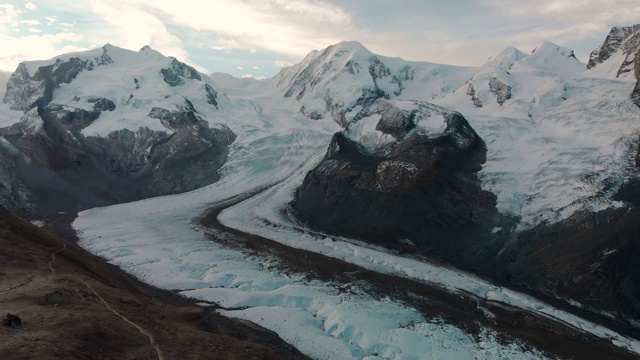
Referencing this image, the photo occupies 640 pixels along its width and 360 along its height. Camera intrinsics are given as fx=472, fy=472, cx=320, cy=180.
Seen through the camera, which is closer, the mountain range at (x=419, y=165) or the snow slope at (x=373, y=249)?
the snow slope at (x=373, y=249)

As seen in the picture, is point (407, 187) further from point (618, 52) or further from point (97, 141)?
point (97, 141)

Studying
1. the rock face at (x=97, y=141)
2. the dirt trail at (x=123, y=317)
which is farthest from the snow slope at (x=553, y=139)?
the rock face at (x=97, y=141)

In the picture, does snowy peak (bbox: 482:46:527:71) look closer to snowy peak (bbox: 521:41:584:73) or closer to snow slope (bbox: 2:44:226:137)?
snowy peak (bbox: 521:41:584:73)

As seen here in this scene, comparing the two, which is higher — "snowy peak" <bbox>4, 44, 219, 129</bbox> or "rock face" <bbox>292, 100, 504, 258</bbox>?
"snowy peak" <bbox>4, 44, 219, 129</bbox>

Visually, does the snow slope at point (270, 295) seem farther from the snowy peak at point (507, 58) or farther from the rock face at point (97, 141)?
the snowy peak at point (507, 58)

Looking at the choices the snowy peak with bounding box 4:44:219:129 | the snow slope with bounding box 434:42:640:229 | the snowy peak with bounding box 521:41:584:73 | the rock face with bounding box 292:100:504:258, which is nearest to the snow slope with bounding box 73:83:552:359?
the rock face with bounding box 292:100:504:258

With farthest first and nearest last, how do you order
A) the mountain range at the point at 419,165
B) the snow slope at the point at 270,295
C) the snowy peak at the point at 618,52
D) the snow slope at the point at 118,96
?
the snow slope at the point at 118,96
the snowy peak at the point at 618,52
the mountain range at the point at 419,165
the snow slope at the point at 270,295

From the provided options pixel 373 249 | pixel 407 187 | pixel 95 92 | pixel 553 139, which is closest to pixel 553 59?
pixel 553 139
